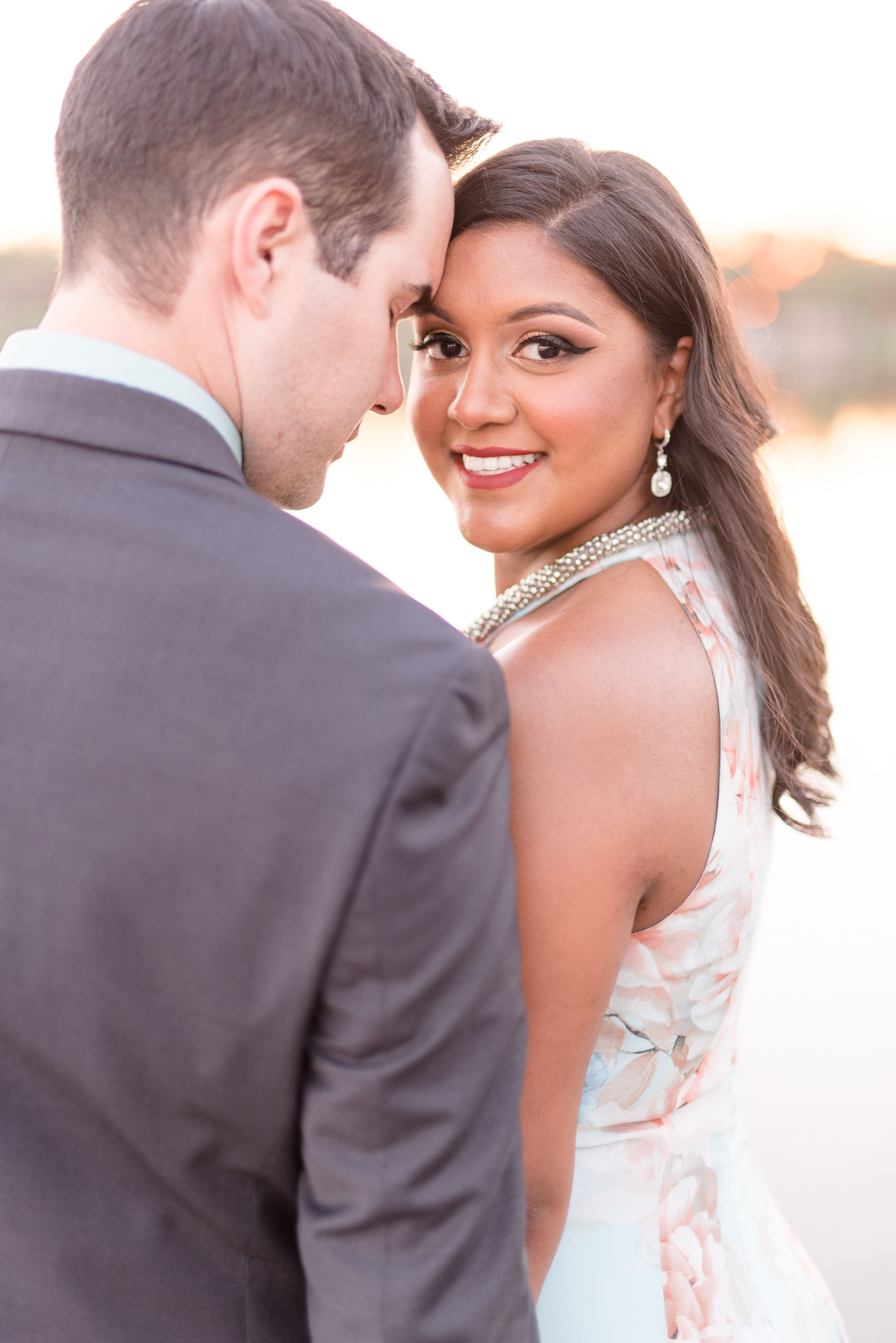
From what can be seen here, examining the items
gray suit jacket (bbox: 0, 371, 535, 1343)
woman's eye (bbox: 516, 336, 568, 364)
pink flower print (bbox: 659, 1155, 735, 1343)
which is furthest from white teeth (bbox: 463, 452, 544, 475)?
pink flower print (bbox: 659, 1155, 735, 1343)

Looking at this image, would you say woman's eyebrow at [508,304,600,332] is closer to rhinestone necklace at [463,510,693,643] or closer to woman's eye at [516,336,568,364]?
woman's eye at [516,336,568,364]

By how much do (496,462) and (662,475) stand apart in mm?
260

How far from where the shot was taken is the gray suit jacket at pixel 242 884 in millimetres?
855

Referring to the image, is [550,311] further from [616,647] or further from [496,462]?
[616,647]

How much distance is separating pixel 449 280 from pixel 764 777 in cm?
85

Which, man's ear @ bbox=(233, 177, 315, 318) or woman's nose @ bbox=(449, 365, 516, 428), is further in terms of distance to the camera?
woman's nose @ bbox=(449, 365, 516, 428)

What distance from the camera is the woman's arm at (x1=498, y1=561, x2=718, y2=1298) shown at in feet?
3.94

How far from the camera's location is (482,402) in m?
1.59

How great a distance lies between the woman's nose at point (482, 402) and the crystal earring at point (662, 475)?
249mm

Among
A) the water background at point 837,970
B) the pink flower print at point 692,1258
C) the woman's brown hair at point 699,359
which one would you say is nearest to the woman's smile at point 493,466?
the woman's brown hair at point 699,359

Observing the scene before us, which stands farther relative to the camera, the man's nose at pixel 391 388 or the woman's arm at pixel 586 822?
the man's nose at pixel 391 388

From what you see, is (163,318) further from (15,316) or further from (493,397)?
(15,316)

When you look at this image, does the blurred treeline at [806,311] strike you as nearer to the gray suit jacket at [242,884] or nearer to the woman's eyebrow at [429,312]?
the woman's eyebrow at [429,312]

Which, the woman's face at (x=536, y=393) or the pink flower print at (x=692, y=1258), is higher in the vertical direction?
the woman's face at (x=536, y=393)
